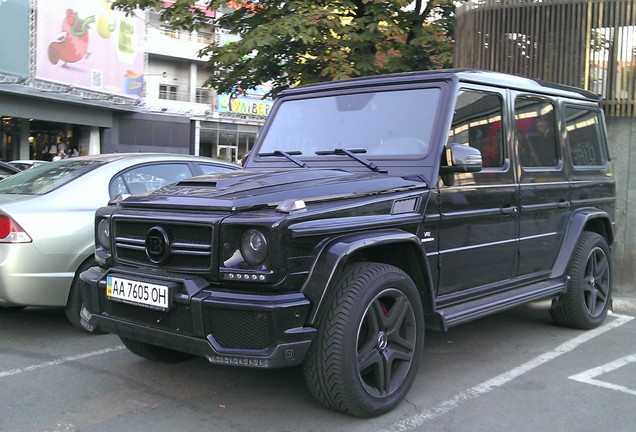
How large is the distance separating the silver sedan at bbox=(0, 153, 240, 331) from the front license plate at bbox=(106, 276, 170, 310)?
1.14 meters

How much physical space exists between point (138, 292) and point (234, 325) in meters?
0.66

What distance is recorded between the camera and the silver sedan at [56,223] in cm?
459

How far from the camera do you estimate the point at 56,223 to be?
4777 millimetres

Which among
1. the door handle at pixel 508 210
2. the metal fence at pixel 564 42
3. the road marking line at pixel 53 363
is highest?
the metal fence at pixel 564 42

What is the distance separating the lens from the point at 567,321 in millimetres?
5438

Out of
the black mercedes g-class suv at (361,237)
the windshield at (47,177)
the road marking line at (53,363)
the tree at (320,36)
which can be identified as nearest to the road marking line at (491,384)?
the black mercedes g-class suv at (361,237)

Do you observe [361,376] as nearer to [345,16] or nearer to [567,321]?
[567,321]

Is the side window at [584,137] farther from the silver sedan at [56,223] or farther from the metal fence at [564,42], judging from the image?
the silver sedan at [56,223]

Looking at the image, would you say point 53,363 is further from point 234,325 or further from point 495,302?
point 495,302

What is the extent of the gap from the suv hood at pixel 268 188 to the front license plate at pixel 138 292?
47cm

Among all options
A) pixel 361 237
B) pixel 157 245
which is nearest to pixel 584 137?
pixel 361 237

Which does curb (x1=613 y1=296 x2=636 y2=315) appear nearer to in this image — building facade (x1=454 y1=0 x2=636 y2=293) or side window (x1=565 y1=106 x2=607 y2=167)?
building facade (x1=454 y1=0 x2=636 y2=293)

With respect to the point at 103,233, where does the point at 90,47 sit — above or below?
Result: above

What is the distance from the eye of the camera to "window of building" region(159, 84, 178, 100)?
3625 centimetres
